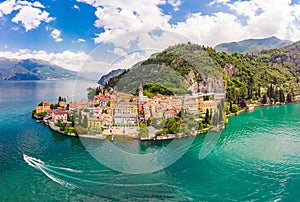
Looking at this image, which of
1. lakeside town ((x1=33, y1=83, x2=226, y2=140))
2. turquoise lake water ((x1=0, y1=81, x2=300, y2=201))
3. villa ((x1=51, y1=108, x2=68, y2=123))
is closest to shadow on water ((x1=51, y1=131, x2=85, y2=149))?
turquoise lake water ((x1=0, y1=81, x2=300, y2=201))

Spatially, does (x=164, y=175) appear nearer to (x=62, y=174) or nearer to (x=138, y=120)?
(x=62, y=174)

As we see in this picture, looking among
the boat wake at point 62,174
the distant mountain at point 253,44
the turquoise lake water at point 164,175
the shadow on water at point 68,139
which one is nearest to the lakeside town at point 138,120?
the shadow on water at point 68,139

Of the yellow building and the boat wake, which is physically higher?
the yellow building

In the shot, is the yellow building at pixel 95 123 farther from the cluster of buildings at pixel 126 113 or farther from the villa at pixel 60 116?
the villa at pixel 60 116

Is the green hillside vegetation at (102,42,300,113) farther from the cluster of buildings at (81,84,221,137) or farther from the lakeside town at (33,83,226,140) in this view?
the lakeside town at (33,83,226,140)

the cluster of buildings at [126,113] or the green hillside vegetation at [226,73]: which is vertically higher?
the green hillside vegetation at [226,73]

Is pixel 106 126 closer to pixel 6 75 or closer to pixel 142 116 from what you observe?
pixel 142 116

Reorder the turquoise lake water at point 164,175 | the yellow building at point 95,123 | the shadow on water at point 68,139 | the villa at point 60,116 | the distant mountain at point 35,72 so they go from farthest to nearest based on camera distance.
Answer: the distant mountain at point 35,72 < the villa at point 60,116 < the yellow building at point 95,123 < the shadow on water at point 68,139 < the turquoise lake water at point 164,175

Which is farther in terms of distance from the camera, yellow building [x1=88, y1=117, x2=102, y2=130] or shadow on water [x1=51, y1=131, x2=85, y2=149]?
yellow building [x1=88, y1=117, x2=102, y2=130]
